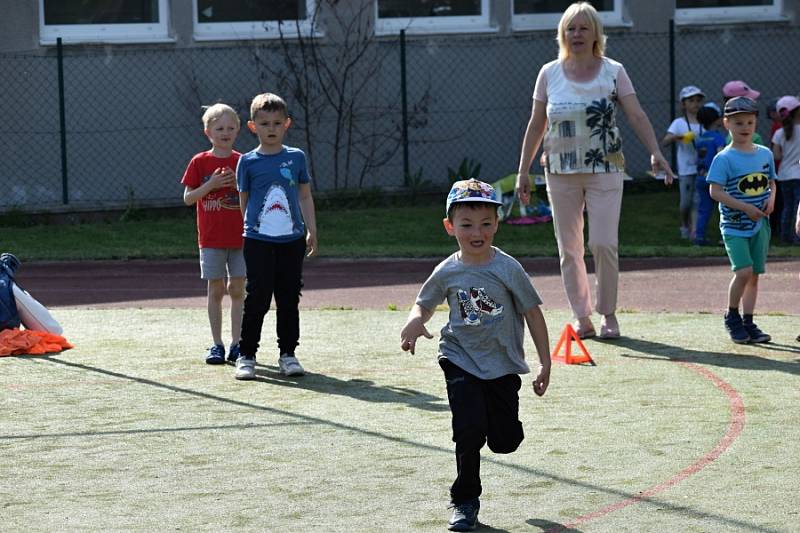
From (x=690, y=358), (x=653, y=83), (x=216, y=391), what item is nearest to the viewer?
(x=216, y=391)

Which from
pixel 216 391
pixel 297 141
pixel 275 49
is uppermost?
pixel 275 49

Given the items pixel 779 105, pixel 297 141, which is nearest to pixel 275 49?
pixel 297 141

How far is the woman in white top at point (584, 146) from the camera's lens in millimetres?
10180

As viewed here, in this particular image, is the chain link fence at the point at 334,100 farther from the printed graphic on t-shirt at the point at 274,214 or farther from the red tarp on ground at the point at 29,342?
the printed graphic on t-shirt at the point at 274,214

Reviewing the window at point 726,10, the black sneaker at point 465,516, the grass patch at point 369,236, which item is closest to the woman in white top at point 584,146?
the black sneaker at point 465,516

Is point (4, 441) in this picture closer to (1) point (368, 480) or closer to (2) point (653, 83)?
(1) point (368, 480)

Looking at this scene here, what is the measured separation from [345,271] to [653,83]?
324 inches

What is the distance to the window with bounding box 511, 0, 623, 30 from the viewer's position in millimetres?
21562

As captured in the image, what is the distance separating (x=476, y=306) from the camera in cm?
595

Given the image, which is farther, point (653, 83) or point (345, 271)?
point (653, 83)

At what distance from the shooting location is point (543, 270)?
14961 mm

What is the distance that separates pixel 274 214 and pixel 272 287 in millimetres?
460

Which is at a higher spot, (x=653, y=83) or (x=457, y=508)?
(x=653, y=83)

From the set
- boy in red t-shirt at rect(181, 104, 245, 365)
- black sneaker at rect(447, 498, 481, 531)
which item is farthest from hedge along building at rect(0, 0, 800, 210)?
black sneaker at rect(447, 498, 481, 531)
